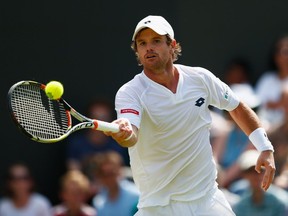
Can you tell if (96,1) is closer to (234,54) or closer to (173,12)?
(173,12)

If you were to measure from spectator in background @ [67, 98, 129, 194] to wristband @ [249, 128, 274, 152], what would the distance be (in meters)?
3.61

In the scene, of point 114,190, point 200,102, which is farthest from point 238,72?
point 200,102

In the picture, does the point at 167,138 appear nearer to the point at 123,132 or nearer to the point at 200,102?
the point at 200,102

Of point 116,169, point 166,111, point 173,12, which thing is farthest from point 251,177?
point 173,12

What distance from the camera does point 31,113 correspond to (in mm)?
6117

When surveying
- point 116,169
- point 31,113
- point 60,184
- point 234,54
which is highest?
point 31,113

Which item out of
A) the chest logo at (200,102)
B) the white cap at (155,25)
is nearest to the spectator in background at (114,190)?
the chest logo at (200,102)

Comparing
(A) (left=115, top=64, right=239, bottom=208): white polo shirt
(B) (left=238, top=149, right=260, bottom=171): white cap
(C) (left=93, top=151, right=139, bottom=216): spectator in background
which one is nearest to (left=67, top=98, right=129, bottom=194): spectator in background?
(C) (left=93, top=151, right=139, bottom=216): spectator in background

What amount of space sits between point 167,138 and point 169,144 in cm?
4

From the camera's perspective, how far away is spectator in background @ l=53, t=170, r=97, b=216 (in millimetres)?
9094

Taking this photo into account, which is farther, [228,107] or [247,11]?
[247,11]

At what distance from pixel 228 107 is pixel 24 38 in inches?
184

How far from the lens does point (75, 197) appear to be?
9.12m

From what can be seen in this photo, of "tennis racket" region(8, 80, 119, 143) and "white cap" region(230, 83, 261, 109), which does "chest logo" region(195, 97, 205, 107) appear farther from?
"white cap" region(230, 83, 261, 109)
